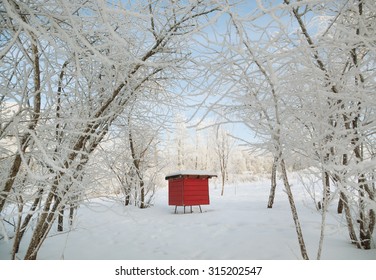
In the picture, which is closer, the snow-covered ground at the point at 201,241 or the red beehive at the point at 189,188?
the snow-covered ground at the point at 201,241

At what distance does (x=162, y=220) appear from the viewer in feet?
20.5

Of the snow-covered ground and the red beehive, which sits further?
the red beehive

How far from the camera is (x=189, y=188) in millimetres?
7949

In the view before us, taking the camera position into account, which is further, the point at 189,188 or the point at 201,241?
the point at 189,188

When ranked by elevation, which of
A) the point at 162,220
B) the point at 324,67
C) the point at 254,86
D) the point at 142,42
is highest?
the point at 142,42

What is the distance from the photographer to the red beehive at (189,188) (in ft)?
25.6

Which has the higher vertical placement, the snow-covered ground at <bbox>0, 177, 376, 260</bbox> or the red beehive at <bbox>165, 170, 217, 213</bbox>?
the red beehive at <bbox>165, 170, 217, 213</bbox>

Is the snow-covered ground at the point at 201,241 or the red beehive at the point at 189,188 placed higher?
the red beehive at the point at 189,188

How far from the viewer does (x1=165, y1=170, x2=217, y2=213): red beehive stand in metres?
7.80

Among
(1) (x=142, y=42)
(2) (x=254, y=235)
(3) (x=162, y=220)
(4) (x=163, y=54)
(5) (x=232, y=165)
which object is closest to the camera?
(1) (x=142, y=42)

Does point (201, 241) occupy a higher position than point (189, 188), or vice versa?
point (189, 188)
